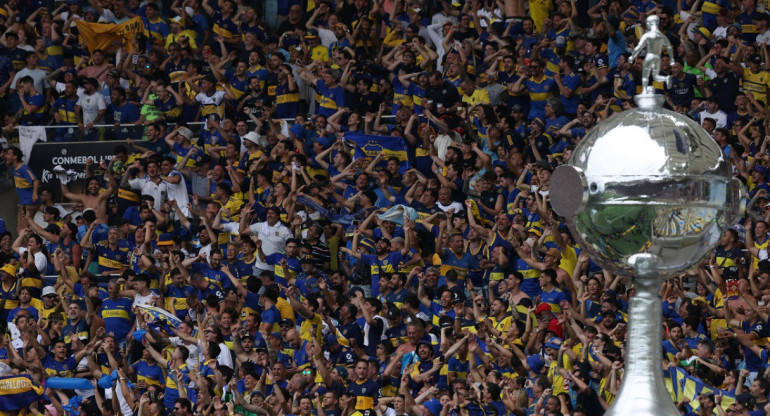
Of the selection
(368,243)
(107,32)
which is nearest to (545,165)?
(368,243)

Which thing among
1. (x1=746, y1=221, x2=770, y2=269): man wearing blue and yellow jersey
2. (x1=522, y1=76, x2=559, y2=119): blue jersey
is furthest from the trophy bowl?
(x1=522, y1=76, x2=559, y2=119): blue jersey

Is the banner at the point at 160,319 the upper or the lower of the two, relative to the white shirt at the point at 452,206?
lower

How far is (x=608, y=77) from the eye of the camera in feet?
57.4

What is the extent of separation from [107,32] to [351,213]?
19.0 feet

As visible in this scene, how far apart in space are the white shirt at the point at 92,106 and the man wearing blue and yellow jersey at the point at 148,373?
5148mm

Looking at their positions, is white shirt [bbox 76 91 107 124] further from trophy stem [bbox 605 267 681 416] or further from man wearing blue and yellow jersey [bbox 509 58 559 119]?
trophy stem [bbox 605 267 681 416]

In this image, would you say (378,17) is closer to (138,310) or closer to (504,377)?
(138,310)

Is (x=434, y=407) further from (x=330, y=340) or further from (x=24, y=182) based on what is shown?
(x=24, y=182)

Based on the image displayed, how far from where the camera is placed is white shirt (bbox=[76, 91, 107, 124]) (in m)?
19.8

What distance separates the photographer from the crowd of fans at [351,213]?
44.9 ft

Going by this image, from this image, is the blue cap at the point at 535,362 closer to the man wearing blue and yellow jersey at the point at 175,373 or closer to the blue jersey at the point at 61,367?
the man wearing blue and yellow jersey at the point at 175,373

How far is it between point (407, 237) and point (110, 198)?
467 cm

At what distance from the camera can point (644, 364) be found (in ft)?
11.3

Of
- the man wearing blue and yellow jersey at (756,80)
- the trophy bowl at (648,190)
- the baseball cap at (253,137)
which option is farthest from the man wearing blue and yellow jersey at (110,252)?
the trophy bowl at (648,190)
